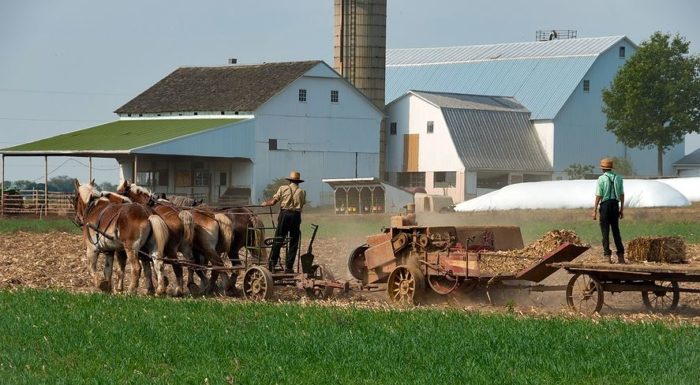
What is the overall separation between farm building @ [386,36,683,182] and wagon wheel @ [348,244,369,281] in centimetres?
4409

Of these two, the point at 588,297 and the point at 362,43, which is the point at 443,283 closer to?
the point at 588,297

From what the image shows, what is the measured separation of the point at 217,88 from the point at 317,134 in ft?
19.6

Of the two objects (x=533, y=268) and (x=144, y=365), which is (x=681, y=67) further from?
(x=144, y=365)

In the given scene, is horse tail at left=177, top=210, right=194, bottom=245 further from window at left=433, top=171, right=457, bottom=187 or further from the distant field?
window at left=433, top=171, right=457, bottom=187

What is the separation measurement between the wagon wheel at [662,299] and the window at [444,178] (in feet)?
143

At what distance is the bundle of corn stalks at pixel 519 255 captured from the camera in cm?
1788

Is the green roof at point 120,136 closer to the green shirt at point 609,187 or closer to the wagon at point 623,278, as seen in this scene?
the green shirt at point 609,187

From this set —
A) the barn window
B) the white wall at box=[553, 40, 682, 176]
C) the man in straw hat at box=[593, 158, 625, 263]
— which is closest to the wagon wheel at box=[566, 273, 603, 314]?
the man in straw hat at box=[593, 158, 625, 263]

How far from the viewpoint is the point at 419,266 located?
18.8 metres

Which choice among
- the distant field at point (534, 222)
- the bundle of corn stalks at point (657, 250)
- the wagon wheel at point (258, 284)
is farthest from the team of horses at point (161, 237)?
the distant field at point (534, 222)

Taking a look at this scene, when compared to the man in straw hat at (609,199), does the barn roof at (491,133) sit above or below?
above

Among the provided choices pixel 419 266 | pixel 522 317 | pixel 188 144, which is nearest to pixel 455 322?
pixel 522 317

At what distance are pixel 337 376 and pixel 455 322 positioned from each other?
3704 millimetres

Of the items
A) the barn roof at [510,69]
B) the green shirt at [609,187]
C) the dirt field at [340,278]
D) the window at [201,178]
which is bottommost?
the dirt field at [340,278]
